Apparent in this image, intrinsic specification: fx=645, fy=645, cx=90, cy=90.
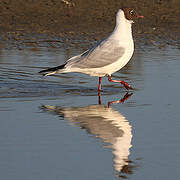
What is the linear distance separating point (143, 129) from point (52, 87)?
311 cm

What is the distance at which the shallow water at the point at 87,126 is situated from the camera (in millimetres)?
5699

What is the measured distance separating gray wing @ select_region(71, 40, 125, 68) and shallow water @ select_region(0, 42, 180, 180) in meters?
0.40

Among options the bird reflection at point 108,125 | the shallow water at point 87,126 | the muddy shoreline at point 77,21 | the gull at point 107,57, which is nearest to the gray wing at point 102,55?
the gull at point 107,57

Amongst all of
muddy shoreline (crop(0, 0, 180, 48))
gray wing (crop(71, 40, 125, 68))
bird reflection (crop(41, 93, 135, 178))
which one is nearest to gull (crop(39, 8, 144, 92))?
gray wing (crop(71, 40, 125, 68))

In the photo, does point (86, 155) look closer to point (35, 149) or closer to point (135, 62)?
point (35, 149)

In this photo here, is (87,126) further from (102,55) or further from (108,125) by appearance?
(102,55)

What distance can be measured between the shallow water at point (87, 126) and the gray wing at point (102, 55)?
40 centimetres

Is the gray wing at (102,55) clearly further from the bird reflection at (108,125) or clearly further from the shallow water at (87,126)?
the bird reflection at (108,125)

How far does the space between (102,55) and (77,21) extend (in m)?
8.78

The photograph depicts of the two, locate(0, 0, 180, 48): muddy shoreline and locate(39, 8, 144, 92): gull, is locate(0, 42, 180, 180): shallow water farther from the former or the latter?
locate(0, 0, 180, 48): muddy shoreline

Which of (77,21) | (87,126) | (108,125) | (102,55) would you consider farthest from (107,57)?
(77,21)

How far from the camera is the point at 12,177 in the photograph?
5.39 m

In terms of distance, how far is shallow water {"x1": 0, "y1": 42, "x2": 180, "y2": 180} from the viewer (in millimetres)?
5699

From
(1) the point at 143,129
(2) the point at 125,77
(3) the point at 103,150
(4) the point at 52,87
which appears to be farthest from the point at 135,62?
(3) the point at 103,150
